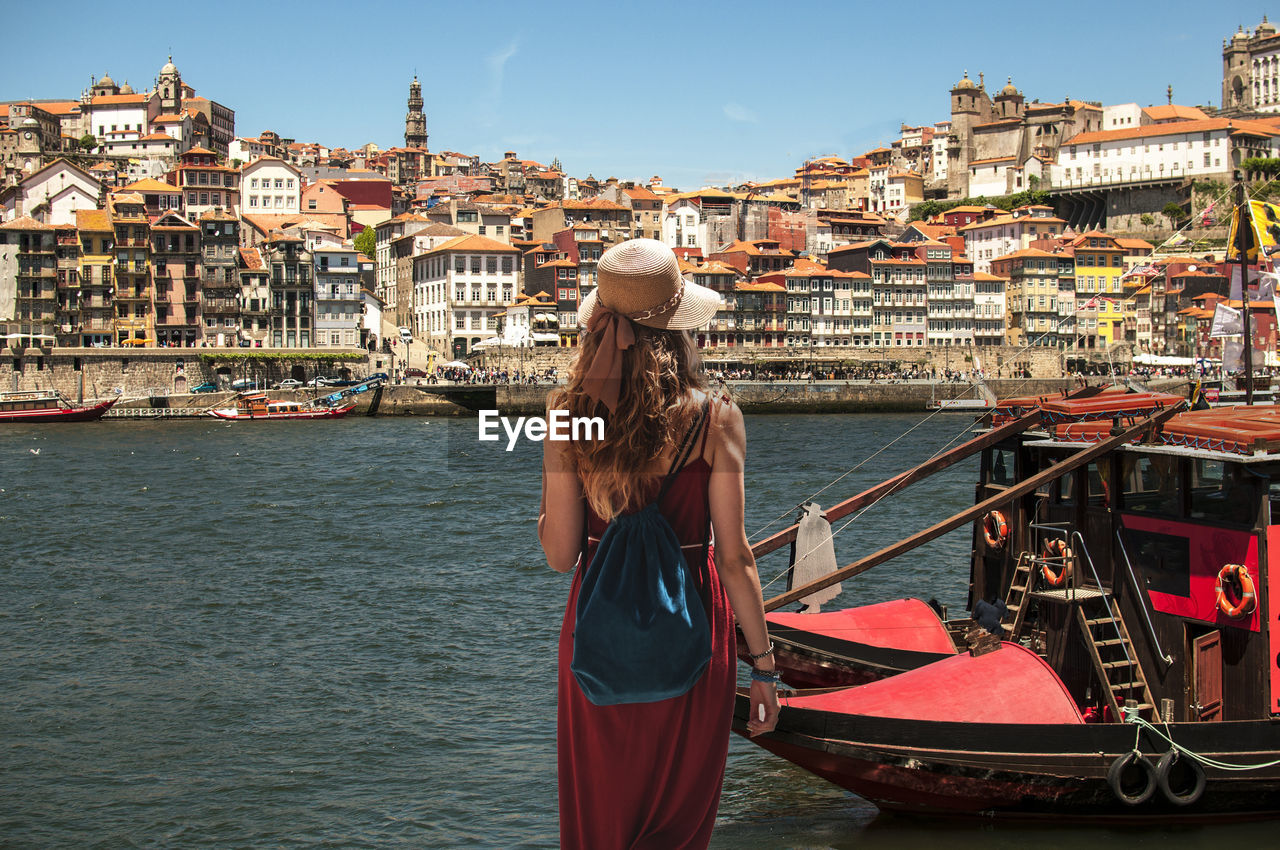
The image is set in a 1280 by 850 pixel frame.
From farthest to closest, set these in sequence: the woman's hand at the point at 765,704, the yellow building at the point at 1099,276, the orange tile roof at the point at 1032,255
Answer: the orange tile roof at the point at 1032,255
the yellow building at the point at 1099,276
the woman's hand at the point at 765,704

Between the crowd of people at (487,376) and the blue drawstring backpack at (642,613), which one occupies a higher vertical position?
the crowd of people at (487,376)

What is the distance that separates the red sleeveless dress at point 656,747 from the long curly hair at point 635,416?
12 centimetres

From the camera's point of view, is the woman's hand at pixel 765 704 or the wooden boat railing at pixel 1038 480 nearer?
the woman's hand at pixel 765 704

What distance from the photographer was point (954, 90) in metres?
115

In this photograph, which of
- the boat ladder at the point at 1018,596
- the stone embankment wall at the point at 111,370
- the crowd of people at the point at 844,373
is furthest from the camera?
the crowd of people at the point at 844,373

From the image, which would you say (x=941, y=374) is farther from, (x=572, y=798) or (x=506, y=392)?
(x=572, y=798)

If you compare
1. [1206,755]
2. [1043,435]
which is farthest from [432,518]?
[1206,755]

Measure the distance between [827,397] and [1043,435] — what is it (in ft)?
179

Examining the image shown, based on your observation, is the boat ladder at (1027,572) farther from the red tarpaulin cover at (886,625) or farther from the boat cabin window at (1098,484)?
the red tarpaulin cover at (886,625)

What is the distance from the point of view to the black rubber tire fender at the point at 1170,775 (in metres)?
7.81

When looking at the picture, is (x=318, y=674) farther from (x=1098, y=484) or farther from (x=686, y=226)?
(x=686, y=226)

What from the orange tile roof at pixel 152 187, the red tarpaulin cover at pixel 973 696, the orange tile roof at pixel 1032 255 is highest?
the orange tile roof at pixel 152 187

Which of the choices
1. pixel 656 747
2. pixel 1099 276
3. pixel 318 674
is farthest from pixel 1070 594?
pixel 1099 276

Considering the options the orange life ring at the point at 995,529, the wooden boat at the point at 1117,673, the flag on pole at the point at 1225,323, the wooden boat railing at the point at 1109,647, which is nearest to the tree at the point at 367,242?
the flag on pole at the point at 1225,323
